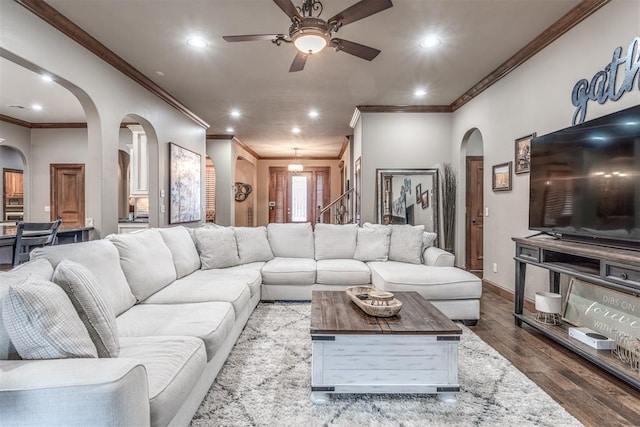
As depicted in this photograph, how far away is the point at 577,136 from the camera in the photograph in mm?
2773

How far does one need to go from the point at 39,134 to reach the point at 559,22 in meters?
9.21

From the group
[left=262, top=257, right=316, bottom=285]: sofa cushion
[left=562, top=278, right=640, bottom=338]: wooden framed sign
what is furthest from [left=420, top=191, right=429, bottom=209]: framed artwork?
[left=562, top=278, right=640, bottom=338]: wooden framed sign

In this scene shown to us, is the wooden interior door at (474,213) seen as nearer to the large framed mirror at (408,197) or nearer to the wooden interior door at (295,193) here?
the large framed mirror at (408,197)

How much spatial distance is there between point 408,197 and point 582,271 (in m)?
3.52

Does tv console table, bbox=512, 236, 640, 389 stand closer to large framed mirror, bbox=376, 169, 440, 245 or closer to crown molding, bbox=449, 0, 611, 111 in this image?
crown molding, bbox=449, 0, 611, 111

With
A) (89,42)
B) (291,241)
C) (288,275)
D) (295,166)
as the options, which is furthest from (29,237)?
(295,166)

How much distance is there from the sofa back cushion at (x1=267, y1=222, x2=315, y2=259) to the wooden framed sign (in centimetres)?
281

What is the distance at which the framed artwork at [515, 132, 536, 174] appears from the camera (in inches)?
150

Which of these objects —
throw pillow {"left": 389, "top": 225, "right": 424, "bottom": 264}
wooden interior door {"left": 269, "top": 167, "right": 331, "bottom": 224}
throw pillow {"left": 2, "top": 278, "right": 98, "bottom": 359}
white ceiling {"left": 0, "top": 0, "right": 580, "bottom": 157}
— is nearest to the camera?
throw pillow {"left": 2, "top": 278, "right": 98, "bottom": 359}

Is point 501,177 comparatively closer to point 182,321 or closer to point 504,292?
point 504,292

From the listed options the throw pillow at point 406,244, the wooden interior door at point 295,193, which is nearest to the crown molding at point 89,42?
the throw pillow at point 406,244

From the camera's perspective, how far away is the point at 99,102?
378 cm

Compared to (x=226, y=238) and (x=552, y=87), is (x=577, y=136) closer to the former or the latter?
(x=552, y=87)

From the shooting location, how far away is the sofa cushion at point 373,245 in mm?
4352
